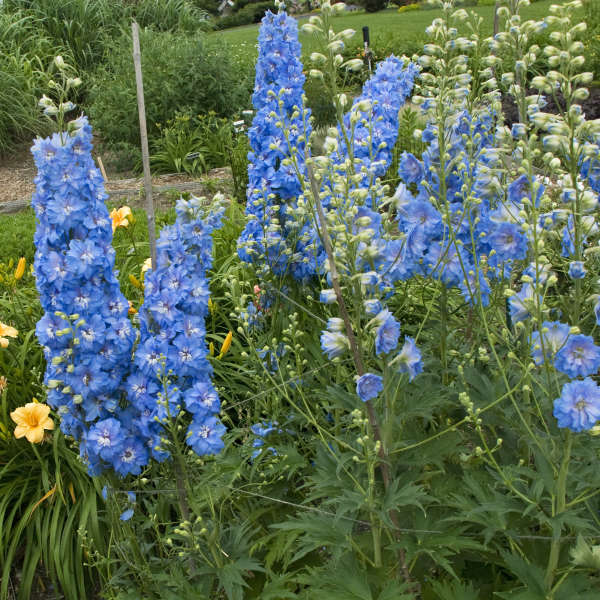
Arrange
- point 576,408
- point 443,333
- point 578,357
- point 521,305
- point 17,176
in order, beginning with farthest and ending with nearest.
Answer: point 17,176 → point 443,333 → point 521,305 → point 578,357 → point 576,408

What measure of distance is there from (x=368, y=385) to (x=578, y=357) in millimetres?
481

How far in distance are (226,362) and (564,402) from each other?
2.23 m

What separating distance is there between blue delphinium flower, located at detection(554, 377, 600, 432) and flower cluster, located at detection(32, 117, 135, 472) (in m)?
1.19

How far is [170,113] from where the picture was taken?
8.12 meters

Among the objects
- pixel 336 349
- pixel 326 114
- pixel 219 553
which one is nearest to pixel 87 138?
pixel 336 349

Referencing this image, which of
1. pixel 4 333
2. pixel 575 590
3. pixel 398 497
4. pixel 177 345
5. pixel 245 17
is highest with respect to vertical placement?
pixel 177 345

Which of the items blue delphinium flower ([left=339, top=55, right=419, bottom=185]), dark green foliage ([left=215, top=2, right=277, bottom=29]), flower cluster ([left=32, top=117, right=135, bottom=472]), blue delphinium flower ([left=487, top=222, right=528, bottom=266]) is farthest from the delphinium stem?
dark green foliage ([left=215, top=2, right=277, bottom=29])

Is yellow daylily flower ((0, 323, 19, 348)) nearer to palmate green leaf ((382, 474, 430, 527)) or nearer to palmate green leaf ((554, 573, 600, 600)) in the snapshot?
palmate green leaf ((382, 474, 430, 527))

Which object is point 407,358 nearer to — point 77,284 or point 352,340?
point 352,340

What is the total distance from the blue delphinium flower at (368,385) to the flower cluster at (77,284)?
75cm

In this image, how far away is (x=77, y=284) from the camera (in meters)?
2.00

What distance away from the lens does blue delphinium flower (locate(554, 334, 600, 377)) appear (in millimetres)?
1607

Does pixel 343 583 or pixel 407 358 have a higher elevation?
pixel 407 358

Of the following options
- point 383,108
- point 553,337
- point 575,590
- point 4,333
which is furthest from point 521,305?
point 4,333
